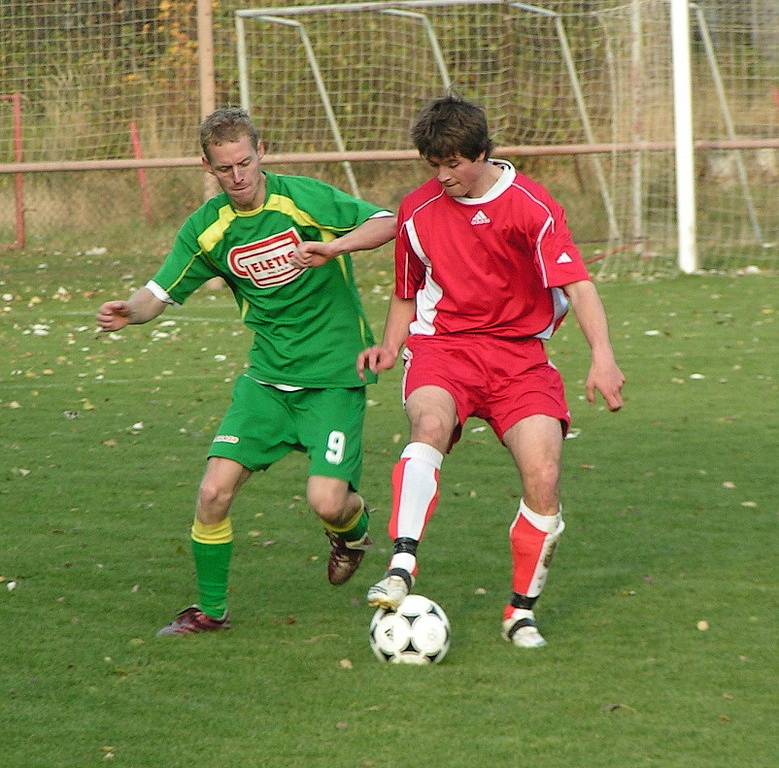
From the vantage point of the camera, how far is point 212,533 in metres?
5.00

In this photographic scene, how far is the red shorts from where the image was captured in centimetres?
483

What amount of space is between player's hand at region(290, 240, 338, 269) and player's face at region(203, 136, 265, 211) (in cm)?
32

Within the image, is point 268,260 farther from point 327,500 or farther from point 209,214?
point 327,500

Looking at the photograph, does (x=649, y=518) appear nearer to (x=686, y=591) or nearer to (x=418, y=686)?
(x=686, y=591)

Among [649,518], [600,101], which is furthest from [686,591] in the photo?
[600,101]

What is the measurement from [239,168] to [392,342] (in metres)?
0.80

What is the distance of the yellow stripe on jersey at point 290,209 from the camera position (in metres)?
5.16

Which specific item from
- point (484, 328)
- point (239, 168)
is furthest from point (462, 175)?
point (239, 168)

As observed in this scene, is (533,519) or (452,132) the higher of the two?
(452,132)

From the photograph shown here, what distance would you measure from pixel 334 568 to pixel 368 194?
14261mm

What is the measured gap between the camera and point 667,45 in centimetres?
1516

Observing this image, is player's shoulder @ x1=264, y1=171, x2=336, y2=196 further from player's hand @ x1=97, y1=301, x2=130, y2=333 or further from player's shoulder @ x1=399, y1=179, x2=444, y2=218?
player's hand @ x1=97, y1=301, x2=130, y2=333

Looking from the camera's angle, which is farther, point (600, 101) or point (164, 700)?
point (600, 101)

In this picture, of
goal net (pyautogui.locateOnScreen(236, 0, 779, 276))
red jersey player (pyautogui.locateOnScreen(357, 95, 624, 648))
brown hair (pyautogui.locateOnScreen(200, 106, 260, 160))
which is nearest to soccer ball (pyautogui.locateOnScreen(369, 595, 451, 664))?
red jersey player (pyautogui.locateOnScreen(357, 95, 624, 648))
